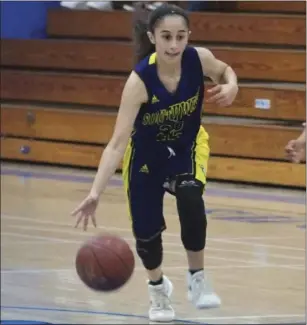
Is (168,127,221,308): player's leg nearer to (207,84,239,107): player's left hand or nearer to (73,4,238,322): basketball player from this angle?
(73,4,238,322): basketball player

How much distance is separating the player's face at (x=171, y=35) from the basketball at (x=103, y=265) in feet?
3.14

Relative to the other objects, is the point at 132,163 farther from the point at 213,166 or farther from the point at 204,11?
the point at 204,11

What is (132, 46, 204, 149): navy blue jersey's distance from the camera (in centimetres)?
412

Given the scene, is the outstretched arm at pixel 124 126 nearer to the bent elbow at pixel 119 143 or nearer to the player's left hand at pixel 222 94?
the bent elbow at pixel 119 143

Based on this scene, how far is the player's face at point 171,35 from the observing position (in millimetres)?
3879

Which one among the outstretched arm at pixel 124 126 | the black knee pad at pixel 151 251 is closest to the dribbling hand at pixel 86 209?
the outstretched arm at pixel 124 126

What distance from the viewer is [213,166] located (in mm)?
8961

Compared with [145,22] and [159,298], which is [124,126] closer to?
[145,22]

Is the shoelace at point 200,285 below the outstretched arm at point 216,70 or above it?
below

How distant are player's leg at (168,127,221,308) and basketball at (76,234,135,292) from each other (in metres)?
0.33

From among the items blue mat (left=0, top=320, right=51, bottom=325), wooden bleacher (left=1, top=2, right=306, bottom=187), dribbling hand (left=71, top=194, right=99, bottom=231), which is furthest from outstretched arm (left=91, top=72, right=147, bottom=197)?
wooden bleacher (left=1, top=2, right=306, bottom=187)

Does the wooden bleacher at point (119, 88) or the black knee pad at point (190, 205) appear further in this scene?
the wooden bleacher at point (119, 88)

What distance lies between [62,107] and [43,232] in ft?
9.67

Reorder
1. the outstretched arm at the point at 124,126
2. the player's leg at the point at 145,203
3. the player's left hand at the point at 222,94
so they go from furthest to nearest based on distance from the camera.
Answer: the player's leg at the point at 145,203 → the outstretched arm at the point at 124,126 → the player's left hand at the point at 222,94
